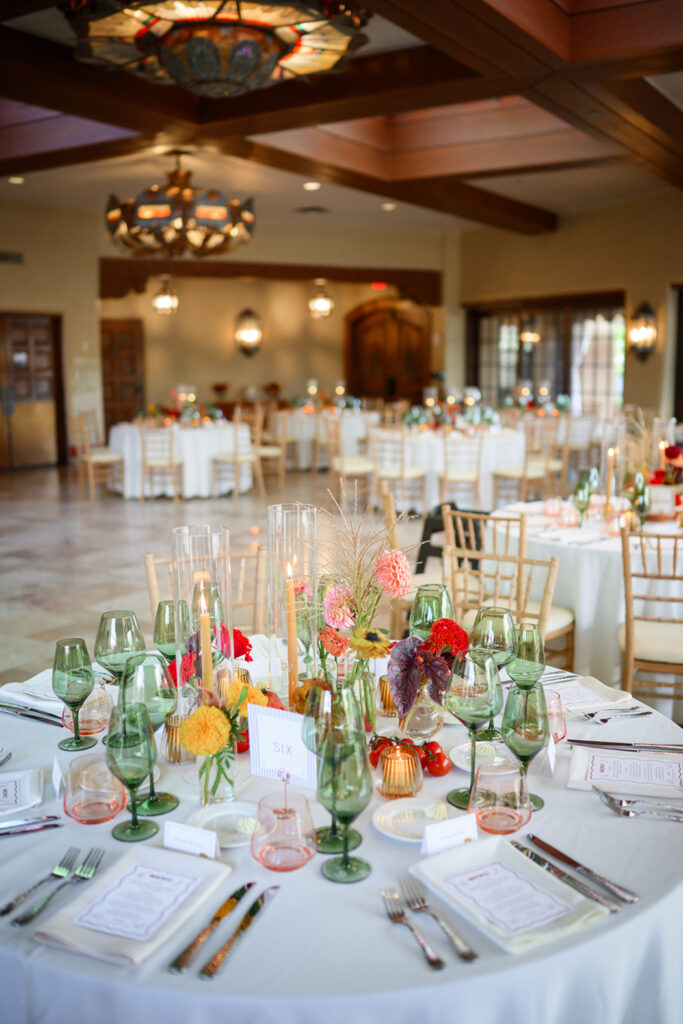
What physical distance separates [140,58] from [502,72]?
2.31 m

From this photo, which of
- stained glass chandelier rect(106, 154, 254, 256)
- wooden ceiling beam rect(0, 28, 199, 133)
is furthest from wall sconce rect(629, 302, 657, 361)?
wooden ceiling beam rect(0, 28, 199, 133)

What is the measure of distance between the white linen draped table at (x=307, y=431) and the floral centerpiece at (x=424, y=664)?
1036 cm

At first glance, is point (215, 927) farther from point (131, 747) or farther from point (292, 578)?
point (292, 578)

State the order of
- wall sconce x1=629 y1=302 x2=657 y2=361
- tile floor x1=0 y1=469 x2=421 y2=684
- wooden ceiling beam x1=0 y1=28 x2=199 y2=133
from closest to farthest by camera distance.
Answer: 1. tile floor x1=0 y1=469 x2=421 y2=684
2. wooden ceiling beam x1=0 y1=28 x2=199 y2=133
3. wall sconce x1=629 y1=302 x2=657 y2=361

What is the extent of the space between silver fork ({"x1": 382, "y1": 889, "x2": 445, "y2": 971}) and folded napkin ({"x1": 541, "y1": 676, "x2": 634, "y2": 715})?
86 cm

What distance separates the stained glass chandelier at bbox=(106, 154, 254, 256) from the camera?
9.18 meters

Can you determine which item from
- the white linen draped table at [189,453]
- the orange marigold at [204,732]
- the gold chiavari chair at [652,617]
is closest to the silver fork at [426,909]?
the orange marigold at [204,732]

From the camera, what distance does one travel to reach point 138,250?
9867 millimetres

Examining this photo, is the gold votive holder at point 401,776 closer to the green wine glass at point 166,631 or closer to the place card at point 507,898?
the place card at point 507,898

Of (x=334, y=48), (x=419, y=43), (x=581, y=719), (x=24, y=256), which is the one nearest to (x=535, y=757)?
(x=581, y=719)

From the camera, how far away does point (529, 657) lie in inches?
75.5

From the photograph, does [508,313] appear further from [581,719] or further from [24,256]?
[581,719]

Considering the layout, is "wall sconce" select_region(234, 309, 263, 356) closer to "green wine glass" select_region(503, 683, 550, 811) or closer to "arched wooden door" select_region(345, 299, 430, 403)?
"arched wooden door" select_region(345, 299, 430, 403)

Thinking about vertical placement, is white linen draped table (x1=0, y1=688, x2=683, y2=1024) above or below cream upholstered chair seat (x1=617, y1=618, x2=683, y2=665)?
above
